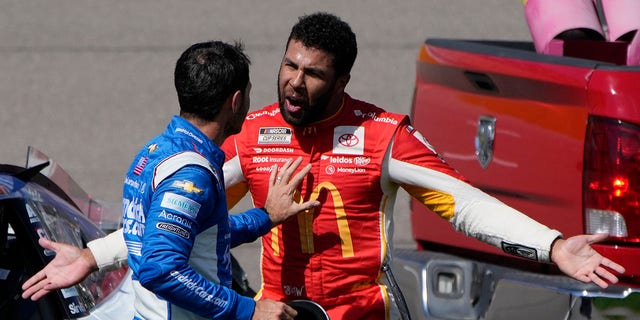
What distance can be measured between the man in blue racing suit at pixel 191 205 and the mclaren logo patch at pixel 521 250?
2.76ft

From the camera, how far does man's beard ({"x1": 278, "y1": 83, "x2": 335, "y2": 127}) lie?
4547mm

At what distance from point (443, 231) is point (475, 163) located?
16.8 inches

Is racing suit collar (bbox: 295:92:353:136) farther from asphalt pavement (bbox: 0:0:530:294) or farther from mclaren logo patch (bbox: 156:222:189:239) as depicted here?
asphalt pavement (bbox: 0:0:530:294)

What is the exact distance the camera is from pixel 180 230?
371 cm

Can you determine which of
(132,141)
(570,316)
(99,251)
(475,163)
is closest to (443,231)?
(475,163)

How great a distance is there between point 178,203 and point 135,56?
7.67 m

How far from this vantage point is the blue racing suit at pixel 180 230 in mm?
3682

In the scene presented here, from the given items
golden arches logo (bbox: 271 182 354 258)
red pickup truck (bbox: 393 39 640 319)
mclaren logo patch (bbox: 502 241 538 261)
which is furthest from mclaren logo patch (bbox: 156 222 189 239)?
red pickup truck (bbox: 393 39 640 319)

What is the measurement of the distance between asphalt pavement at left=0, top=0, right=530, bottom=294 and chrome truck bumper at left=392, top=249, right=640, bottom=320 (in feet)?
12.7

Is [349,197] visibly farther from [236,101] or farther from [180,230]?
[180,230]

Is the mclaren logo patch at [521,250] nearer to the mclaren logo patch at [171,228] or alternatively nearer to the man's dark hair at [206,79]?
the man's dark hair at [206,79]

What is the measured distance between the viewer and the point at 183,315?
3949 mm

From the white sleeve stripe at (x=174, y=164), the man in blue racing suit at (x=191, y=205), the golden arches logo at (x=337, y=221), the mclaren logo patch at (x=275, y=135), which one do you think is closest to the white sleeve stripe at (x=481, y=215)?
the golden arches logo at (x=337, y=221)

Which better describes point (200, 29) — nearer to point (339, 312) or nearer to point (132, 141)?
point (132, 141)
